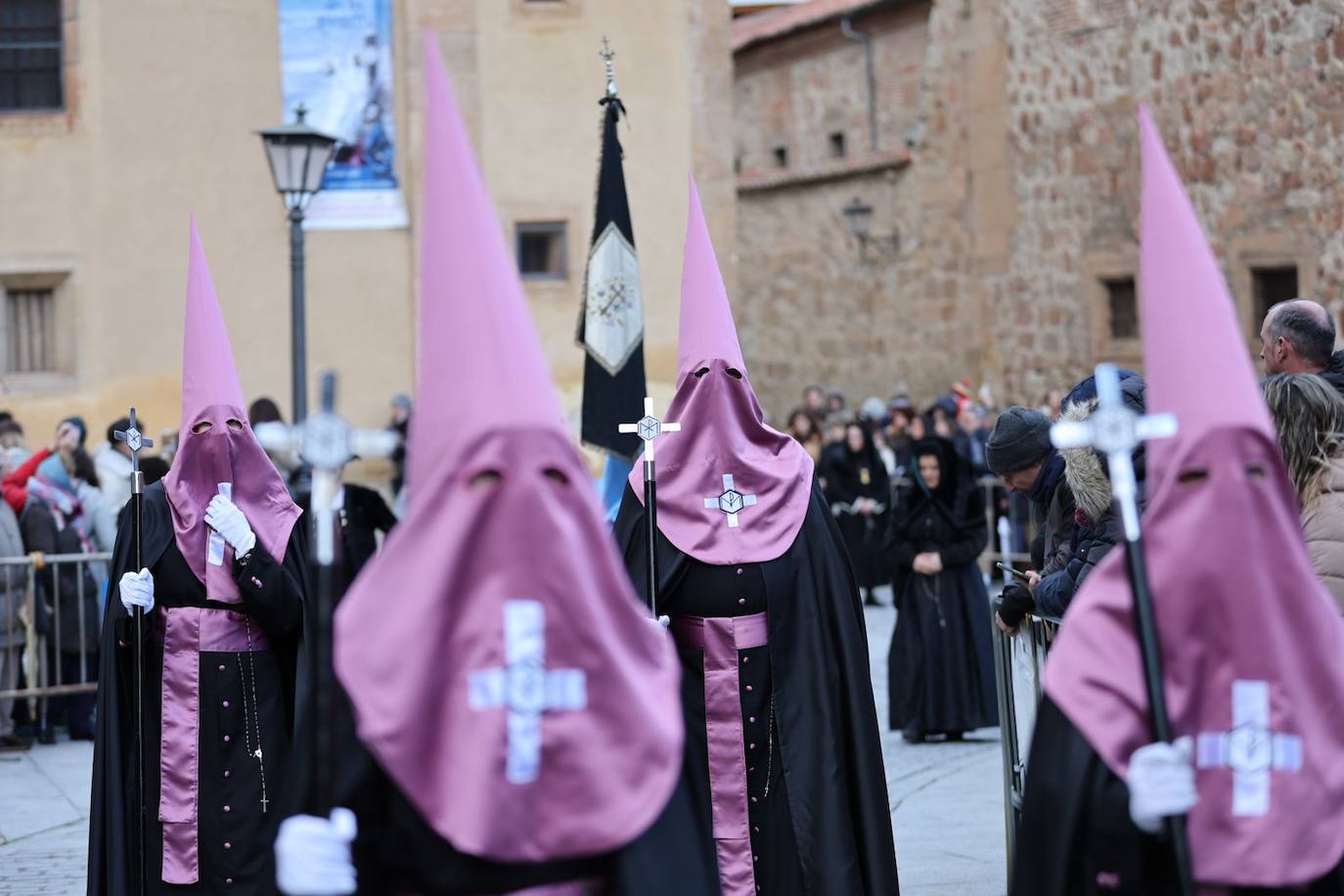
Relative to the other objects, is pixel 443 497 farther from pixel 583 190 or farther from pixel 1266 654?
pixel 583 190

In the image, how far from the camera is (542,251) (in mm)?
19391

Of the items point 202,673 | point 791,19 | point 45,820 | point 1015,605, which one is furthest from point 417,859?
point 791,19

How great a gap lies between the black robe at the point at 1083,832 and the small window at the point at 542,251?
51.6 feet

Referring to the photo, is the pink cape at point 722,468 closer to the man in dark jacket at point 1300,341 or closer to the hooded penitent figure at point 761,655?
the hooded penitent figure at point 761,655

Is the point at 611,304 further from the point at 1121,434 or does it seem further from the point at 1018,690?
the point at 1121,434

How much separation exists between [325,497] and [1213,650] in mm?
1601

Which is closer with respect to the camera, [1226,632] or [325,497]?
[1226,632]

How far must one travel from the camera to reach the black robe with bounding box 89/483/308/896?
623 centimetres

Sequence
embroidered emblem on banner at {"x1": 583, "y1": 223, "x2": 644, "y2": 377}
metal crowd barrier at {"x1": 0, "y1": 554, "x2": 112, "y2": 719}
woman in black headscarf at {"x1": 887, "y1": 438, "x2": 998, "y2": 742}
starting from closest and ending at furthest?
embroidered emblem on banner at {"x1": 583, "y1": 223, "x2": 644, "y2": 377}, woman in black headscarf at {"x1": 887, "y1": 438, "x2": 998, "y2": 742}, metal crowd barrier at {"x1": 0, "y1": 554, "x2": 112, "y2": 719}

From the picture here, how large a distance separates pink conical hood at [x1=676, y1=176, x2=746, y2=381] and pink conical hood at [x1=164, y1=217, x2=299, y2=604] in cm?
135

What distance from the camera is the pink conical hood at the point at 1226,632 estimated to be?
11.4 ft

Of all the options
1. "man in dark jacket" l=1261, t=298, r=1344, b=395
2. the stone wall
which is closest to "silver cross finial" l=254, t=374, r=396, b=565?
"man in dark jacket" l=1261, t=298, r=1344, b=395

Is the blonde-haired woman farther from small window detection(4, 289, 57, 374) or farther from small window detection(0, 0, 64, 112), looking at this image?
small window detection(0, 0, 64, 112)

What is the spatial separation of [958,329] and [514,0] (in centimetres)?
988
